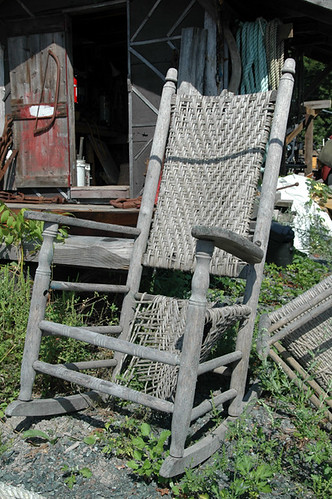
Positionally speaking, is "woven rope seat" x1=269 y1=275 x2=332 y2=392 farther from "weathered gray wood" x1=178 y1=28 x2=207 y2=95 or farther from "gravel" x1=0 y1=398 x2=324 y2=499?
"weathered gray wood" x1=178 y1=28 x2=207 y2=95

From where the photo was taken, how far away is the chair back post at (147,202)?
2672 mm

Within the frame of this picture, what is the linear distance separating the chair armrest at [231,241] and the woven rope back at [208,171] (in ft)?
0.82

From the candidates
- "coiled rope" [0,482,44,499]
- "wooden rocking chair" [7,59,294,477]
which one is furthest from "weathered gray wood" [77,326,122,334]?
"coiled rope" [0,482,44,499]

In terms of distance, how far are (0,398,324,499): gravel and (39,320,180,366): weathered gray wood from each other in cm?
46

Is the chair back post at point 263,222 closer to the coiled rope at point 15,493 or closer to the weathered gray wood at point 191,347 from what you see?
the weathered gray wood at point 191,347

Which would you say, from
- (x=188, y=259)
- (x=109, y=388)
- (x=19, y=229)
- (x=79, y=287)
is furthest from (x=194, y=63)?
(x=109, y=388)

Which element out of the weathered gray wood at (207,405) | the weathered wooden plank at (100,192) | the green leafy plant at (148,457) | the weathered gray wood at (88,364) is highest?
the weathered wooden plank at (100,192)

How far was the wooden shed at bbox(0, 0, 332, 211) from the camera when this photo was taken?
503cm

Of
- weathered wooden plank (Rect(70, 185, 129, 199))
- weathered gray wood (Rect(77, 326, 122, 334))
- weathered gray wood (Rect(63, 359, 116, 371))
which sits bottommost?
weathered gray wood (Rect(63, 359, 116, 371))

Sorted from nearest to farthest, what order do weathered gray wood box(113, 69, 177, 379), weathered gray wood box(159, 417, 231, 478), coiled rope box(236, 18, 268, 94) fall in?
weathered gray wood box(159, 417, 231, 478), weathered gray wood box(113, 69, 177, 379), coiled rope box(236, 18, 268, 94)

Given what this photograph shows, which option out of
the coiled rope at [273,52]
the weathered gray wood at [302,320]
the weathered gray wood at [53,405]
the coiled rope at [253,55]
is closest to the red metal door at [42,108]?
the coiled rope at [253,55]

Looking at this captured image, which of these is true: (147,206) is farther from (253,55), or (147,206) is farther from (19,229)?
(253,55)

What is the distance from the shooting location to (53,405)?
7.64 ft

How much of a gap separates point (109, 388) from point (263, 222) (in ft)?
3.61
